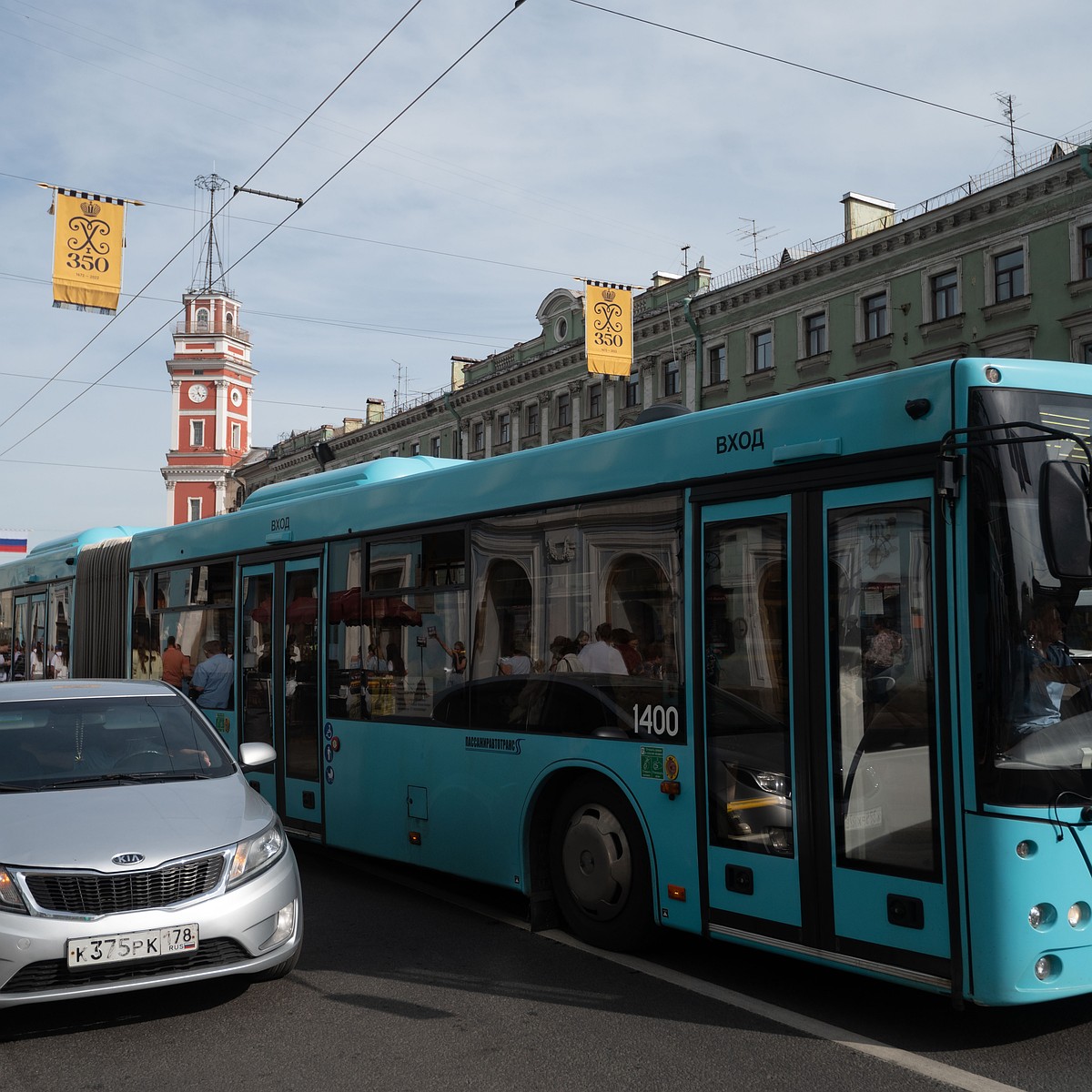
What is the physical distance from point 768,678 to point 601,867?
1.57 m

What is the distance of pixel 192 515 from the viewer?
82.2 m

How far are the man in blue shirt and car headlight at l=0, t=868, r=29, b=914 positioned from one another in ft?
16.8

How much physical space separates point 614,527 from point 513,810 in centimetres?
172

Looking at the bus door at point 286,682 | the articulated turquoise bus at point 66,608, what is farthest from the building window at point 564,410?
the bus door at point 286,682

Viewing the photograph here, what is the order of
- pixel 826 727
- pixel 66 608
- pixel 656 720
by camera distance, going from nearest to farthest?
pixel 826 727 < pixel 656 720 < pixel 66 608

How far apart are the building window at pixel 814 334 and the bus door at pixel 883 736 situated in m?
34.0

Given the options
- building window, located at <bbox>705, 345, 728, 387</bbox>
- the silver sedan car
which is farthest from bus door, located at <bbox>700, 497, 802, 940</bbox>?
building window, located at <bbox>705, 345, 728, 387</bbox>

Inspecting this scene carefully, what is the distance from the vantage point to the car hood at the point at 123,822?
5160 millimetres

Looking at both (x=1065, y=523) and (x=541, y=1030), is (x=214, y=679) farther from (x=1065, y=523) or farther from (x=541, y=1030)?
(x=1065, y=523)

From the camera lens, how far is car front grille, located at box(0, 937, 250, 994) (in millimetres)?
4957

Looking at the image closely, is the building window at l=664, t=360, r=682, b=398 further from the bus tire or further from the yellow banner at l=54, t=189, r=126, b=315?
the bus tire

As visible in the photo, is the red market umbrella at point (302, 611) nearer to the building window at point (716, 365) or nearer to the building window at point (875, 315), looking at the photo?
the building window at point (875, 315)

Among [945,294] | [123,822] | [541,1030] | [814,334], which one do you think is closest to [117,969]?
[123,822]

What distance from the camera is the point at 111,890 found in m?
5.09
